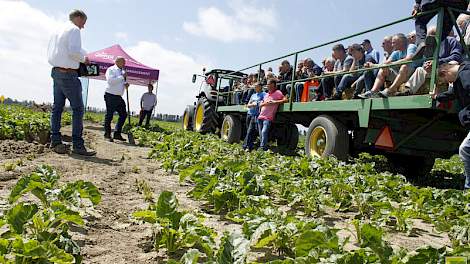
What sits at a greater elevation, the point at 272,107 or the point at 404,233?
the point at 272,107

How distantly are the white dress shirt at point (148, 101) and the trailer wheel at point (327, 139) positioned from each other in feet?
29.5

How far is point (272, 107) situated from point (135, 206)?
5.46 m

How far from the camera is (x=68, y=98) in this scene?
5.85m

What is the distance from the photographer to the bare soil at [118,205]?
7.24ft

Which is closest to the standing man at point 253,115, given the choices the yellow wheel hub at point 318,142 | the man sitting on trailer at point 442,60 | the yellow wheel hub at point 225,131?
the yellow wheel hub at point 318,142

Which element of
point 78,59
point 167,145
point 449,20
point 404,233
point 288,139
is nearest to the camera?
point 404,233

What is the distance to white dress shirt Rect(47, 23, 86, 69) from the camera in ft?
18.6

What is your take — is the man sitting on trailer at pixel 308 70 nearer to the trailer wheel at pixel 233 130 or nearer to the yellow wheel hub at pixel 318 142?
the yellow wheel hub at pixel 318 142

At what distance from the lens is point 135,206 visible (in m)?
3.18

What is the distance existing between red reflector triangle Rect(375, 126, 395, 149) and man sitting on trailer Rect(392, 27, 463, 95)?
82 centimetres

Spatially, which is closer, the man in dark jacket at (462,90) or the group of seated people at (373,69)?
the man in dark jacket at (462,90)

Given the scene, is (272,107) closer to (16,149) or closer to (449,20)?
(449,20)

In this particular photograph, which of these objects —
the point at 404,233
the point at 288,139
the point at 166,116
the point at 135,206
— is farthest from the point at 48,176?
the point at 166,116

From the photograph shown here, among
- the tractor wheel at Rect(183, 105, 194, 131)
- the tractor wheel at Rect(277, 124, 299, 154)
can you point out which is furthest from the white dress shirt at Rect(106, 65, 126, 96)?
the tractor wheel at Rect(183, 105, 194, 131)
